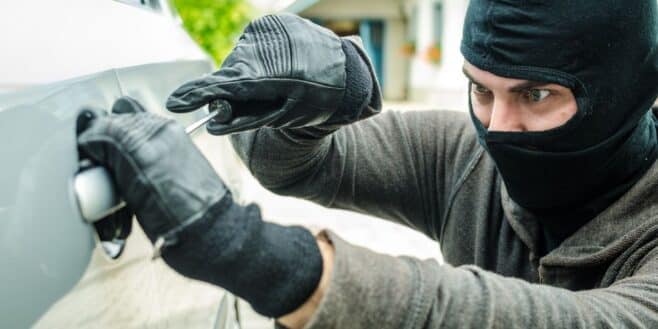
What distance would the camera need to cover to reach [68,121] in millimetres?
573

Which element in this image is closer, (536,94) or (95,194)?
(95,194)

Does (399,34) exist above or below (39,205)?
below

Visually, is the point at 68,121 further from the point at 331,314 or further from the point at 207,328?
the point at 207,328

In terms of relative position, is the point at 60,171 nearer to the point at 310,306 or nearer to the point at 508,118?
the point at 310,306

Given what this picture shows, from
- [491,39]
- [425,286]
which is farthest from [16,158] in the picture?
[491,39]

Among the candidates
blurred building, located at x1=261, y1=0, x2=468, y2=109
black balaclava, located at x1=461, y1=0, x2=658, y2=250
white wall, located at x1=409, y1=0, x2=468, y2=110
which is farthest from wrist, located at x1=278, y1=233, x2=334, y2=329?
blurred building, located at x1=261, y1=0, x2=468, y2=109

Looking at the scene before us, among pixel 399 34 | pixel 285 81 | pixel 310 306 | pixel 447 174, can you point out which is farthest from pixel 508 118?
pixel 399 34

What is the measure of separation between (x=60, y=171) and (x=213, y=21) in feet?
12.3

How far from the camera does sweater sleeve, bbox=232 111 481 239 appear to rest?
1.25 m

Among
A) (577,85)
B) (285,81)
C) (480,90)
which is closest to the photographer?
(285,81)

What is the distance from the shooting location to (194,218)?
591mm

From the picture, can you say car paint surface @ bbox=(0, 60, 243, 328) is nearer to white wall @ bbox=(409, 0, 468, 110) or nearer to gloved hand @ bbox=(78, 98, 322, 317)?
gloved hand @ bbox=(78, 98, 322, 317)

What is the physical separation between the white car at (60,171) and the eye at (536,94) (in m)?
0.65

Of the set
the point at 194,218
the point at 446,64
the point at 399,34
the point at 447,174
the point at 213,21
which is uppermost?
the point at 194,218
